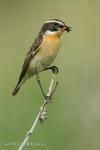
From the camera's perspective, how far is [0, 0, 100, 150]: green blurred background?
26.3 ft

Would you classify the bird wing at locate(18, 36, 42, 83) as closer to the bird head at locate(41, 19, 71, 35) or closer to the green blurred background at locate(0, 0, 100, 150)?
the bird head at locate(41, 19, 71, 35)

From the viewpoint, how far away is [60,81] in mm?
11195

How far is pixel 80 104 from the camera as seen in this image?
809 cm

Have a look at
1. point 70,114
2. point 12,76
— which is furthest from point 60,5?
Result: point 70,114

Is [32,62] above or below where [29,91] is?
above

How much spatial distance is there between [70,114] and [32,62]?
2.76ft

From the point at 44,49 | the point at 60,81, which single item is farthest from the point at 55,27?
the point at 60,81

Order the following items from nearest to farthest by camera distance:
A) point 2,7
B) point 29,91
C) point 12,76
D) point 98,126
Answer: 1. point 98,126
2. point 29,91
3. point 12,76
4. point 2,7

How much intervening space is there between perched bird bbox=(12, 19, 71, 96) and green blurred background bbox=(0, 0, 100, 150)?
0.31 m

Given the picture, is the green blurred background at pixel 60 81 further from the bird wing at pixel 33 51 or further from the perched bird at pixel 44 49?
the bird wing at pixel 33 51

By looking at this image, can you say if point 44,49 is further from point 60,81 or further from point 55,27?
point 60,81

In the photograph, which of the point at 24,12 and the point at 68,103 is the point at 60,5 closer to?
the point at 24,12

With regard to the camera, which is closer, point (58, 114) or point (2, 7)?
point (58, 114)

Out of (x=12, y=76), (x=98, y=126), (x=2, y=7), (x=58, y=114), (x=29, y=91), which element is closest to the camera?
(x=98, y=126)
